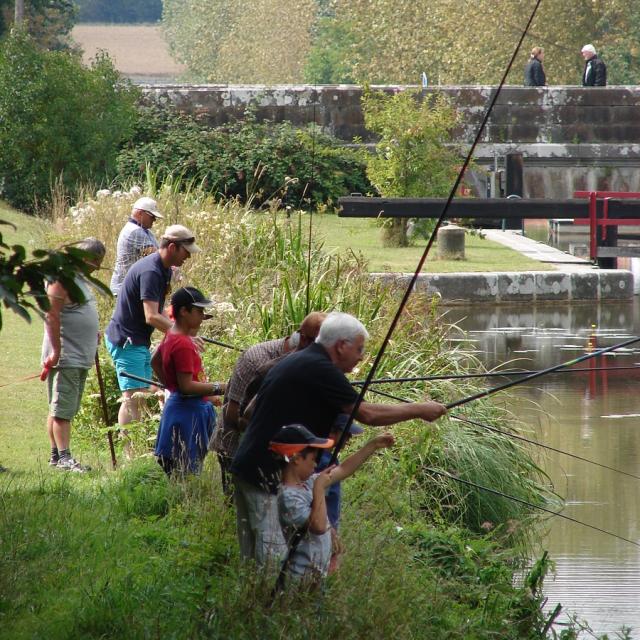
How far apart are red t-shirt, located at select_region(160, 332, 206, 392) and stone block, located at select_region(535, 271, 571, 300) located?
13.9 m

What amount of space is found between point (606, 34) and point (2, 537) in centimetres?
4642

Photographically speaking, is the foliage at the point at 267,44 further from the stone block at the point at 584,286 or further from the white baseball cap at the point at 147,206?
the white baseball cap at the point at 147,206

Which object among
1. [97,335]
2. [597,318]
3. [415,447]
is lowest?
[597,318]

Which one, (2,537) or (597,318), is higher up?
(2,537)

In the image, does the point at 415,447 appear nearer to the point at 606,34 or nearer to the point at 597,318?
the point at 597,318

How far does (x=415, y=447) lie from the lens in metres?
8.62

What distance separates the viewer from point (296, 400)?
17.9 feet

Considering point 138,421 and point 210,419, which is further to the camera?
point 138,421

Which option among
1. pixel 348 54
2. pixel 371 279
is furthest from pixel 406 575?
pixel 348 54

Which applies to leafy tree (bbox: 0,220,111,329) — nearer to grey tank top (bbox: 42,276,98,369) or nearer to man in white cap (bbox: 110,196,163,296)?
grey tank top (bbox: 42,276,98,369)

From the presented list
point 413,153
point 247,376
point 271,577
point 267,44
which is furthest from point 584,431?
point 267,44

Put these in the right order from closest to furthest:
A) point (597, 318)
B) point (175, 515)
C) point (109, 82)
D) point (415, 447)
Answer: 1. point (175, 515)
2. point (415, 447)
3. point (597, 318)
4. point (109, 82)

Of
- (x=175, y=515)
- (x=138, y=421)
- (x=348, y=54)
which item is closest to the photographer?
(x=175, y=515)

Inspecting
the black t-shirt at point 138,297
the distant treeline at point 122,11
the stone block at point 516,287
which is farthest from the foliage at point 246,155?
the distant treeline at point 122,11
